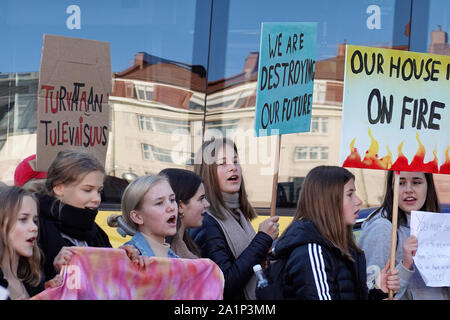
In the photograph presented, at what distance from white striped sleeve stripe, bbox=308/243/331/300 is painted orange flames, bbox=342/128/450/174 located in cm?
68

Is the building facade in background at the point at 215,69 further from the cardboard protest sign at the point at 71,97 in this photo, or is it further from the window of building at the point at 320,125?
the cardboard protest sign at the point at 71,97

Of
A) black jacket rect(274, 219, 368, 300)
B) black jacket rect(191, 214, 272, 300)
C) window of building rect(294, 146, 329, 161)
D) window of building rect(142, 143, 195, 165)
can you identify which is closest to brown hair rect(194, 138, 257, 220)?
black jacket rect(191, 214, 272, 300)

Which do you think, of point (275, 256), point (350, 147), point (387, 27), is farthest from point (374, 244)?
point (387, 27)

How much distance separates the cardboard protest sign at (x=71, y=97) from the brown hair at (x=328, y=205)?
1.64m

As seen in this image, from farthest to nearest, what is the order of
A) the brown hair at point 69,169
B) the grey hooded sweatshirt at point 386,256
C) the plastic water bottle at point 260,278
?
the grey hooded sweatshirt at point 386,256
the brown hair at point 69,169
the plastic water bottle at point 260,278

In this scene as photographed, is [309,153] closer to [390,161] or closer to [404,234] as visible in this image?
[404,234]

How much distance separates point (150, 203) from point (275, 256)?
0.69m

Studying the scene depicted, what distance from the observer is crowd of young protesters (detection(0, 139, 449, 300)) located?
388 centimetres

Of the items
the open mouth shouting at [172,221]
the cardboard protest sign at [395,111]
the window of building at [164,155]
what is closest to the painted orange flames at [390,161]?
the cardboard protest sign at [395,111]

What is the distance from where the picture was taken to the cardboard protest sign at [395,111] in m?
4.64

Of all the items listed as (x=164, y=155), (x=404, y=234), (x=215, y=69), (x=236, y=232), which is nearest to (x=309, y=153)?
→ (x=215, y=69)

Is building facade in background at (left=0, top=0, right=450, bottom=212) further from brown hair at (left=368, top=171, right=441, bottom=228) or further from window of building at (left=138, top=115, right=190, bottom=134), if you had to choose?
brown hair at (left=368, top=171, right=441, bottom=228)
